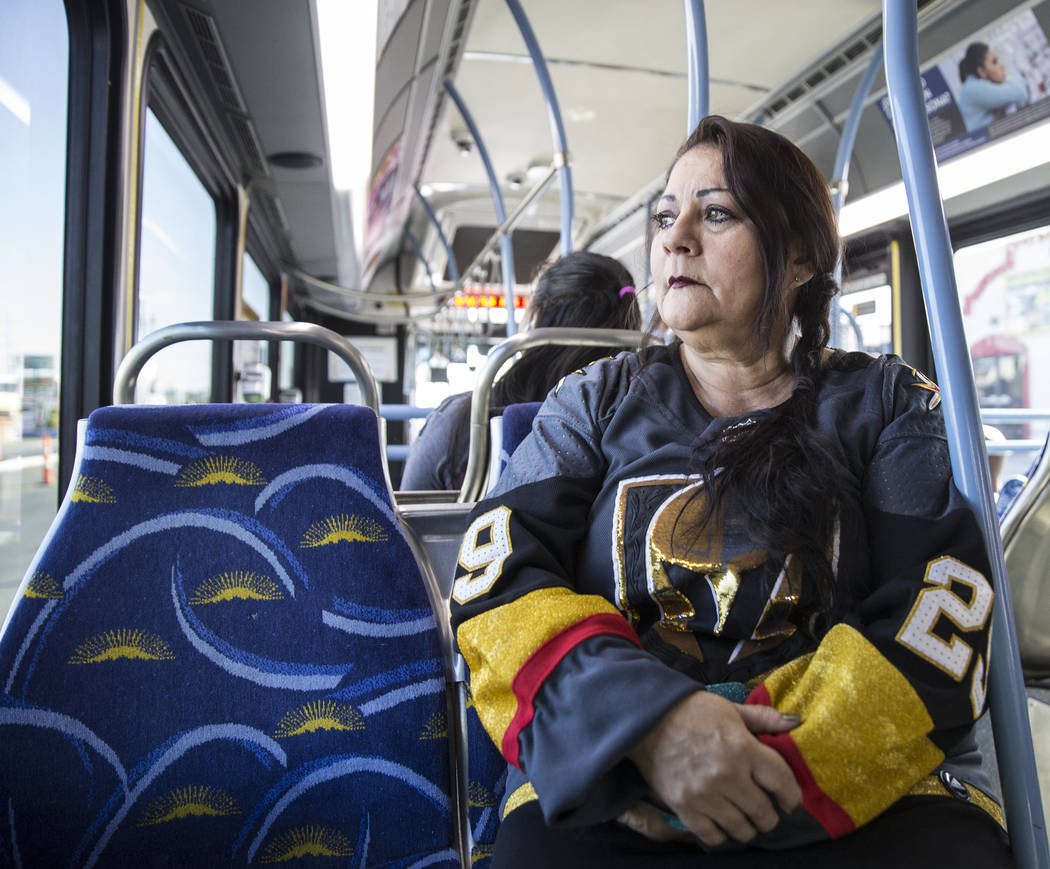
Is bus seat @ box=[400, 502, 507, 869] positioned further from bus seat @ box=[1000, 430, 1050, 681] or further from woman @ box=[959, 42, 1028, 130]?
woman @ box=[959, 42, 1028, 130]

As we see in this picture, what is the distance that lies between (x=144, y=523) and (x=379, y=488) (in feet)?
1.06

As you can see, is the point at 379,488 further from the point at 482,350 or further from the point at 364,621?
the point at 482,350

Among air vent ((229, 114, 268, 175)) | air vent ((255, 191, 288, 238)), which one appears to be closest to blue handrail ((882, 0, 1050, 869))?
air vent ((229, 114, 268, 175))

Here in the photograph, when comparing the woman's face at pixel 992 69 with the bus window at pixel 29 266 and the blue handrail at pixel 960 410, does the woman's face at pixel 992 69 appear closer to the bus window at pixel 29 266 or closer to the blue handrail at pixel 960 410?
the blue handrail at pixel 960 410

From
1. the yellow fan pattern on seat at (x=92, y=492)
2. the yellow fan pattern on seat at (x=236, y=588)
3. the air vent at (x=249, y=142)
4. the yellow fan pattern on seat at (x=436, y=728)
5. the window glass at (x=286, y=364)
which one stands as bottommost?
the yellow fan pattern on seat at (x=436, y=728)

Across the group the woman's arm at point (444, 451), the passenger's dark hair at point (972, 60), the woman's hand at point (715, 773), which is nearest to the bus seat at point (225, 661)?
the woman's hand at point (715, 773)

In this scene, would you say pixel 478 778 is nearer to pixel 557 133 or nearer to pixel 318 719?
pixel 318 719

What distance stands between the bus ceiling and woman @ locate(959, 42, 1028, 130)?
0.37ft

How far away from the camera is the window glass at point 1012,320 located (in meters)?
4.21

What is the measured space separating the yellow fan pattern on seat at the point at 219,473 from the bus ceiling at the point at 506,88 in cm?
212

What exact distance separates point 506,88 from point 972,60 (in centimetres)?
267

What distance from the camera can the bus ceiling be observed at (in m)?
3.25

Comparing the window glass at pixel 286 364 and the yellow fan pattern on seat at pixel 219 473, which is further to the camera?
the window glass at pixel 286 364

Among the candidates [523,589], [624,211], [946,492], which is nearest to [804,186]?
[946,492]
